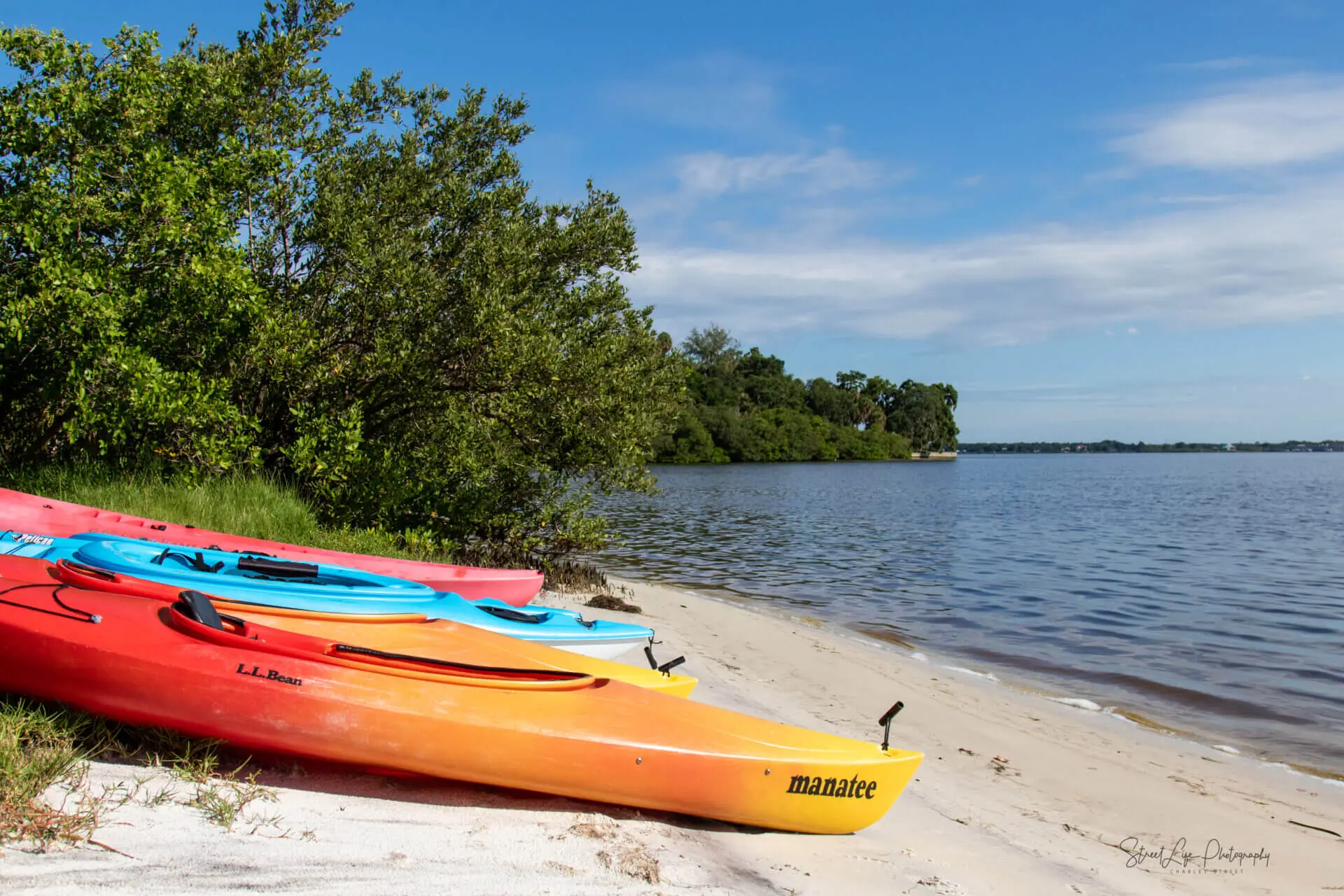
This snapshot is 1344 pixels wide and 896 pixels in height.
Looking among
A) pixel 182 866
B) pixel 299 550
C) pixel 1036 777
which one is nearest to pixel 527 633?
pixel 299 550

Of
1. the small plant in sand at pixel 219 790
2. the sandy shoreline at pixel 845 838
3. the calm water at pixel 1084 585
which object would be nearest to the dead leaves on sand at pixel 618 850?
the sandy shoreline at pixel 845 838

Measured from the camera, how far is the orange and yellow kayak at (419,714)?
3764 mm

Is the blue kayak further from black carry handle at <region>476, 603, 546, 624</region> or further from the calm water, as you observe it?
the calm water

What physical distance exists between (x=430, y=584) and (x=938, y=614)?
7720mm

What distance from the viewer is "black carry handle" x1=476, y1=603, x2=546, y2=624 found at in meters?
6.18

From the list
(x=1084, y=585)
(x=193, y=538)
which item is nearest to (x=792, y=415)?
(x=1084, y=585)

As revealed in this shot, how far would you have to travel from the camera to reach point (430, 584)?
776 centimetres

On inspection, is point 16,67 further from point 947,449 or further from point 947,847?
point 947,449

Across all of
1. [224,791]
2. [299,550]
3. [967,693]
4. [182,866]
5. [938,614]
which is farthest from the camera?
[938,614]

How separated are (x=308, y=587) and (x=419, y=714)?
190cm

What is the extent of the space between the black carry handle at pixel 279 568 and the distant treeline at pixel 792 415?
68.9 metres

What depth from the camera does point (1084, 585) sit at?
14.9m

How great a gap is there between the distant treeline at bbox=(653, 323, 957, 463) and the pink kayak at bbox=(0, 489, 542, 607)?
66583 millimetres

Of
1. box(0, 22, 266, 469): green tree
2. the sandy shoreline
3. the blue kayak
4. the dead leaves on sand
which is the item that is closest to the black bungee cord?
the sandy shoreline
